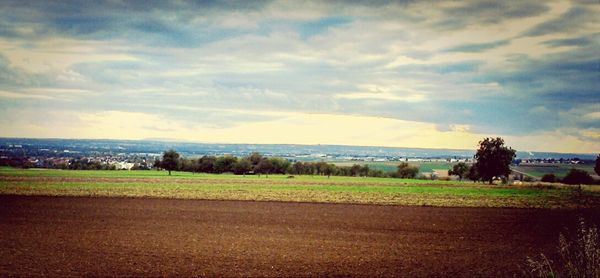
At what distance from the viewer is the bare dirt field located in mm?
15852

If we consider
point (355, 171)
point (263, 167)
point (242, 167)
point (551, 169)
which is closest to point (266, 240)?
point (242, 167)

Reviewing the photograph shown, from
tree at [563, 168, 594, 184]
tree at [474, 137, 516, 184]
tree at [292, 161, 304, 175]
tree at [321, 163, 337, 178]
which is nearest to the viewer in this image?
tree at [474, 137, 516, 184]

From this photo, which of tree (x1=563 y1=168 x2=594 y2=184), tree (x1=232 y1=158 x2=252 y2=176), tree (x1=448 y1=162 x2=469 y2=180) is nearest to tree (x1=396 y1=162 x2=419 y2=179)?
tree (x1=448 y1=162 x2=469 y2=180)

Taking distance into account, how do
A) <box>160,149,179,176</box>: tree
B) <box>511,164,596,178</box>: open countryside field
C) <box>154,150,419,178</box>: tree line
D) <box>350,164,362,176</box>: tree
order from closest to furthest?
<box>160,149,179,176</box>: tree, <box>511,164,596,178</box>: open countryside field, <box>154,150,419,178</box>: tree line, <box>350,164,362,176</box>: tree

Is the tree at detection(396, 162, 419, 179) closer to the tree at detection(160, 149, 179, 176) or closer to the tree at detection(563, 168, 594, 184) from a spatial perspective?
the tree at detection(563, 168, 594, 184)

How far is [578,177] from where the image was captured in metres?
105

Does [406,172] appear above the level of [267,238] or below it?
above

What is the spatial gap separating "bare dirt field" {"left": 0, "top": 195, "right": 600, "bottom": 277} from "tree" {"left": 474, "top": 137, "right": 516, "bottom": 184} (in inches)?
2257

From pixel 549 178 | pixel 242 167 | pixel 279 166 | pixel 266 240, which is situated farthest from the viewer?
pixel 279 166

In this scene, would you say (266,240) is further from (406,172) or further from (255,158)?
(406,172)

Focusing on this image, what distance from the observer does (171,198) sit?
146 feet

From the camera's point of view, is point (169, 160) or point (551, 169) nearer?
point (169, 160)

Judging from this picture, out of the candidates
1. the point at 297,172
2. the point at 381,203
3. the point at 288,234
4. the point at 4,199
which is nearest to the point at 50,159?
the point at 297,172

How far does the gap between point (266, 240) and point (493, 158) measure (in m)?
80.9
